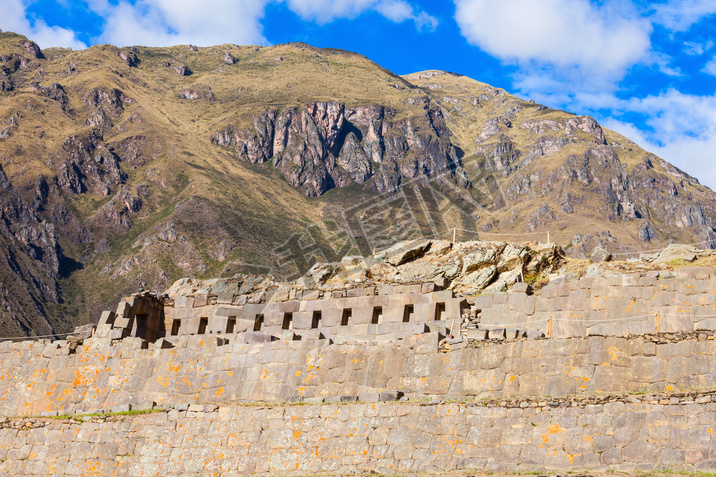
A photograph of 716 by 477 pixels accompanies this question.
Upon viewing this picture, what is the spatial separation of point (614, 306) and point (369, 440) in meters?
8.74

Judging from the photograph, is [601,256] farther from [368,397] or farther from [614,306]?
[368,397]

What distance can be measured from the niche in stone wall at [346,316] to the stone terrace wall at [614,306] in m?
4.70

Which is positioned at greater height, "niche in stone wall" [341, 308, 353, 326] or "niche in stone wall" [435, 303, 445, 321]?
"niche in stone wall" [435, 303, 445, 321]

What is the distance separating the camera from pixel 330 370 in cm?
2044

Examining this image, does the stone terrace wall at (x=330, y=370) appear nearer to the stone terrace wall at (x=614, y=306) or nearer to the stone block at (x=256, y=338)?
the stone block at (x=256, y=338)

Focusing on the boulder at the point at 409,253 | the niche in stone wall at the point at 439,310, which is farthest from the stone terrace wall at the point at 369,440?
the boulder at the point at 409,253

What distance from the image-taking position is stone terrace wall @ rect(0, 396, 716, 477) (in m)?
14.0

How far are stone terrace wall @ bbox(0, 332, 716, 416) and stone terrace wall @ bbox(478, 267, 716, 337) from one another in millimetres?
3470

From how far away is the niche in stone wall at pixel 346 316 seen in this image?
24922 mm

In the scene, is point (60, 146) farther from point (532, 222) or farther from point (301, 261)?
point (532, 222)

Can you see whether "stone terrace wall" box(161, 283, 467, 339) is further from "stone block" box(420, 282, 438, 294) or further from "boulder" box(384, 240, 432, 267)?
"boulder" box(384, 240, 432, 267)

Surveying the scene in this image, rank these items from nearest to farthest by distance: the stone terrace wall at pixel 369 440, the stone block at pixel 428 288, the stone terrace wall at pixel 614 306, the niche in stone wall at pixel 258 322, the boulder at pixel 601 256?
the stone terrace wall at pixel 369 440 < the stone terrace wall at pixel 614 306 < the stone block at pixel 428 288 < the niche in stone wall at pixel 258 322 < the boulder at pixel 601 256

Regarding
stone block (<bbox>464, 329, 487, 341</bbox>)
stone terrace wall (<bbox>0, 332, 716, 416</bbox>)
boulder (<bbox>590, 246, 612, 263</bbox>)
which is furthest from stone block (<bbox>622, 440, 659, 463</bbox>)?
boulder (<bbox>590, 246, 612, 263</bbox>)

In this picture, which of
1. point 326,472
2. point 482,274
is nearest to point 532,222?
point 482,274
